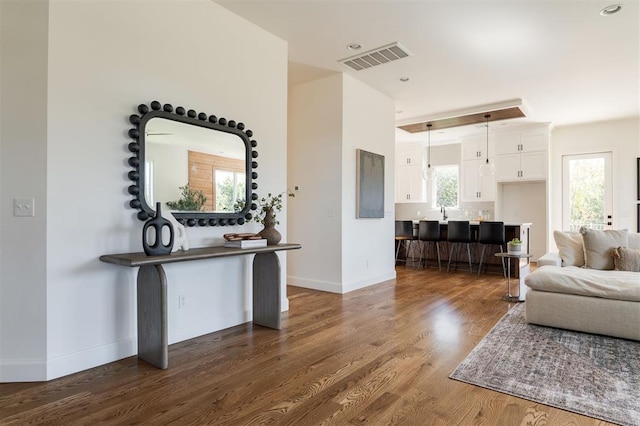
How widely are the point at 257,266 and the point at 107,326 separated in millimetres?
1322

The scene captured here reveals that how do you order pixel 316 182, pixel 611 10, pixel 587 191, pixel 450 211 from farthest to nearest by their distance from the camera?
1. pixel 450 211
2. pixel 587 191
3. pixel 316 182
4. pixel 611 10

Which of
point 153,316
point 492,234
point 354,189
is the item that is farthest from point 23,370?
point 492,234

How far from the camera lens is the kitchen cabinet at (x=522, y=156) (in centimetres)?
745

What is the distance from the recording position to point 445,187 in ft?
29.4

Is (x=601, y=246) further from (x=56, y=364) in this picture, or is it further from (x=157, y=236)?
(x=56, y=364)

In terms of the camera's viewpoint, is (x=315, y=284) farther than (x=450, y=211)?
No

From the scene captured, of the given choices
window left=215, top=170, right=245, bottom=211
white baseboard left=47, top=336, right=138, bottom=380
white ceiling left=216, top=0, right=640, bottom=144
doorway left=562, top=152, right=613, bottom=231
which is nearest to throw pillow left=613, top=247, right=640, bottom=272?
white ceiling left=216, top=0, right=640, bottom=144

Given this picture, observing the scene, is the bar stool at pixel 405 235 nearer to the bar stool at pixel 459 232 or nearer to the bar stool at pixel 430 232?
the bar stool at pixel 430 232

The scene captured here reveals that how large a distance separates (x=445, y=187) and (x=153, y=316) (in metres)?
7.71

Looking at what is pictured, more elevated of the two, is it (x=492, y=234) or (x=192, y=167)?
(x=192, y=167)

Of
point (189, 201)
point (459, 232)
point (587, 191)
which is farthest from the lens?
point (587, 191)

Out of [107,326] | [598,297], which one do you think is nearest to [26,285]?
[107,326]

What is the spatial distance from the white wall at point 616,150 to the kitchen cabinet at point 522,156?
1.51 ft

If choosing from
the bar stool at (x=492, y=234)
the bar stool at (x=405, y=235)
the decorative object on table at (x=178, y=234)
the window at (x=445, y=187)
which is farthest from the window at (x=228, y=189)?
the window at (x=445, y=187)
